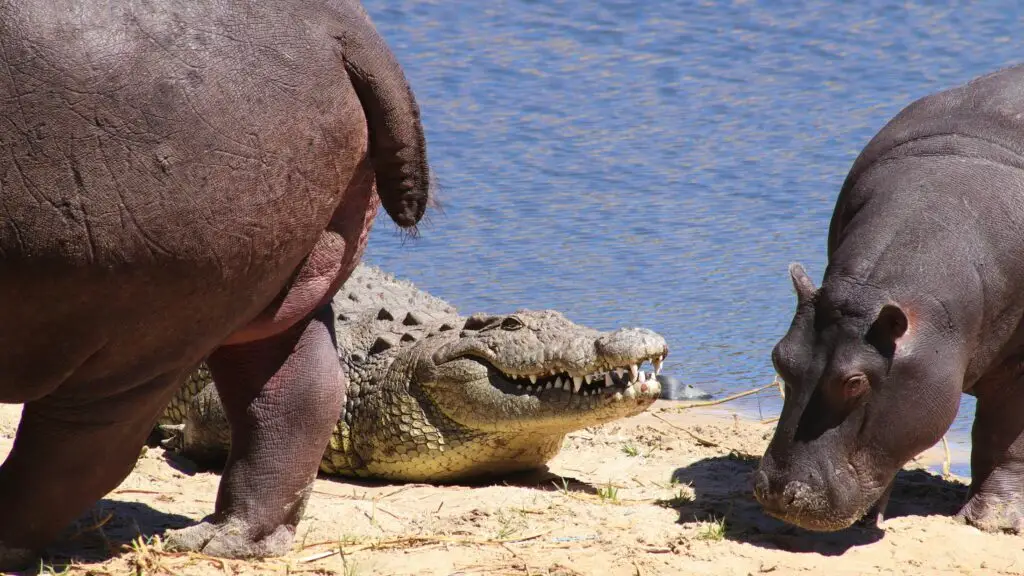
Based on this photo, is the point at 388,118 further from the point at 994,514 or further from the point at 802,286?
the point at 994,514

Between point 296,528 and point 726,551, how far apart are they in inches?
58.0

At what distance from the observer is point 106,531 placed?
4609mm

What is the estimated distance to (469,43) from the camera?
16141 millimetres

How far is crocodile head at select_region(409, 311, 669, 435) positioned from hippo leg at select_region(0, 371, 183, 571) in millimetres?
2225

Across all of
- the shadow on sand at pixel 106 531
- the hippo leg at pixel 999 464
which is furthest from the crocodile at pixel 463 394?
the hippo leg at pixel 999 464

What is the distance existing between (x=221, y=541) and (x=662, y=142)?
880cm

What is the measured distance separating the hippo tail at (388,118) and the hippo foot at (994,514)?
104 inches

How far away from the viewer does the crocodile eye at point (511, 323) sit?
614 cm

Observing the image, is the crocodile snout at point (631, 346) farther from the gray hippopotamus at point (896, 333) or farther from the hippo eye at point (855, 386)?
the hippo eye at point (855, 386)

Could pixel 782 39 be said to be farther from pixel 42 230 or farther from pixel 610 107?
pixel 42 230

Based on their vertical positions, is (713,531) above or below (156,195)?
below

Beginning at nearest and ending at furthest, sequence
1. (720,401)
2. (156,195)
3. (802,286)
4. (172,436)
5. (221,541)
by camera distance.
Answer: (156,195) → (221,541) → (802,286) → (172,436) → (720,401)

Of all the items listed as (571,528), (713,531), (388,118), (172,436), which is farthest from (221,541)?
(172,436)

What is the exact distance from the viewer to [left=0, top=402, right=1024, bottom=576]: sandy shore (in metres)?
4.39
